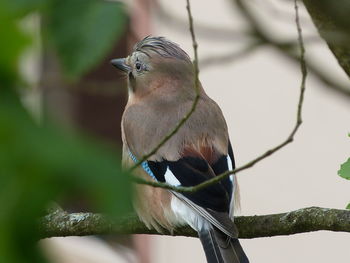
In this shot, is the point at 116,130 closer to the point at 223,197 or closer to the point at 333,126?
the point at 333,126

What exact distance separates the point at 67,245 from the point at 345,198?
7.98 ft

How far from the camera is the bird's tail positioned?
3.53m

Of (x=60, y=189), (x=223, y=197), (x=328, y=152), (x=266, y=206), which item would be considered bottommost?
(x=266, y=206)

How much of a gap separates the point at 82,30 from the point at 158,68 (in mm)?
3222

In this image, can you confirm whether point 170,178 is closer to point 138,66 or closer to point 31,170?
point 138,66

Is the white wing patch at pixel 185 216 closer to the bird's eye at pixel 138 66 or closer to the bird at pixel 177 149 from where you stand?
the bird at pixel 177 149

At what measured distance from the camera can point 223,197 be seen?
3.65 m

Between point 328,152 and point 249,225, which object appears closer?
point 249,225

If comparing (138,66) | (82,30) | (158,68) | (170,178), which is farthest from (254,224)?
(82,30)

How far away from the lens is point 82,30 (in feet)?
4.45

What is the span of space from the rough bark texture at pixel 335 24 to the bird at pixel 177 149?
893 mm

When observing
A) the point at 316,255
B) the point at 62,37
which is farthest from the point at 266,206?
the point at 62,37

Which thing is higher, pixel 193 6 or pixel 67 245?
pixel 193 6

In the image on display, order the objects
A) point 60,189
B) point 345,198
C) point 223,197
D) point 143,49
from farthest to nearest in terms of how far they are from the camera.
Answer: point 345,198, point 143,49, point 223,197, point 60,189
